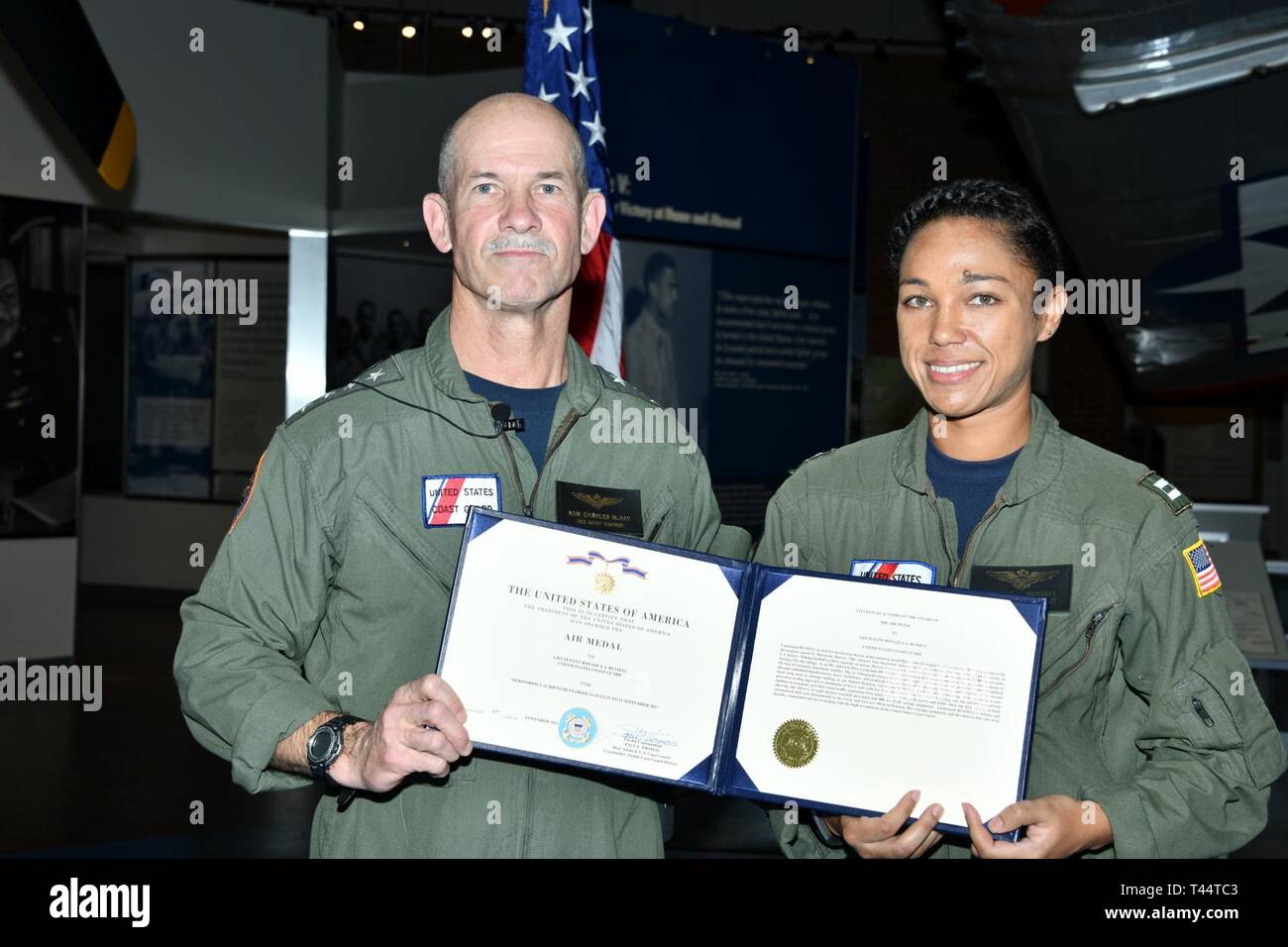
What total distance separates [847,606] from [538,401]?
67 centimetres

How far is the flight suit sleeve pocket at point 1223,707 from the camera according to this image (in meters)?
1.90

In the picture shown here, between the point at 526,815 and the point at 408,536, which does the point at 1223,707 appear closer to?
the point at 526,815

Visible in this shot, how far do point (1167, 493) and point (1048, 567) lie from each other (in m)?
0.24

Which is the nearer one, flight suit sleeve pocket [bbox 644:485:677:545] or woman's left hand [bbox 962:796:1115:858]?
woman's left hand [bbox 962:796:1115:858]

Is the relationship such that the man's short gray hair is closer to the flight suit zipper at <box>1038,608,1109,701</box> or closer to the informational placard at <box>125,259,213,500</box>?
the flight suit zipper at <box>1038,608,1109,701</box>

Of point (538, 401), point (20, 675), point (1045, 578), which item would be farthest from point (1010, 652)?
point (20, 675)

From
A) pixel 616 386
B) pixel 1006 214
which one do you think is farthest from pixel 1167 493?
pixel 616 386

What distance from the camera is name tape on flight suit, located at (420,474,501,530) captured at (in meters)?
2.09

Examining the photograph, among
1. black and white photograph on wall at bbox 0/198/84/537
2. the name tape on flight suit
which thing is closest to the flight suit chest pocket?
the name tape on flight suit

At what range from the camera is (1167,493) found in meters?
2.03

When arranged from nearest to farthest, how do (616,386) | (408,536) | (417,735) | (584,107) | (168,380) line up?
(417,735) → (408,536) → (616,386) → (584,107) → (168,380)

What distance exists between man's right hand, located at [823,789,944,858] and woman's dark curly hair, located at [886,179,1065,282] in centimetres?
88

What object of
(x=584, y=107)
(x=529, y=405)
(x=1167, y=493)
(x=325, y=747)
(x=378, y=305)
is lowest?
(x=325, y=747)

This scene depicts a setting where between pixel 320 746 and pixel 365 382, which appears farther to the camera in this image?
pixel 365 382
